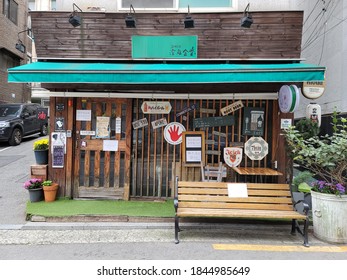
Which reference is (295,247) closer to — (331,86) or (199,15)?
(199,15)

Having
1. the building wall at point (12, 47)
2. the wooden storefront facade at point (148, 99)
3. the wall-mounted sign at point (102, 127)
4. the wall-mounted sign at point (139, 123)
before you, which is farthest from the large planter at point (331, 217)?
the building wall at point (12, 47)

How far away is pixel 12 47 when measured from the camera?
19.5 meters

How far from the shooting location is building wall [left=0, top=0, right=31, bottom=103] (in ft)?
59.7

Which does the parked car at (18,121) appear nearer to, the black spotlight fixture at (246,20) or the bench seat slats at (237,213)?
the bench seat slats at (237,213)

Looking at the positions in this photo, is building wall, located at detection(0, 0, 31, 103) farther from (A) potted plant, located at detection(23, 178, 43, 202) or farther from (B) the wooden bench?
(B) the wooden bench

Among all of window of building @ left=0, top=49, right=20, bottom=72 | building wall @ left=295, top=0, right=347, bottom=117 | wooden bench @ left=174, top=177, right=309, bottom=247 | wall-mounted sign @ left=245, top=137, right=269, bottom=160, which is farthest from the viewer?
window of building @ left=0, top=49, right=20, bottom=72

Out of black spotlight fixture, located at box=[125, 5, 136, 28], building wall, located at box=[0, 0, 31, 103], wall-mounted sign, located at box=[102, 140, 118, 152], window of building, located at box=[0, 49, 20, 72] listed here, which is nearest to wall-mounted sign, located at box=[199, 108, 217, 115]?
wall-mounted sign, located at box=[102, 140, 118, 152]

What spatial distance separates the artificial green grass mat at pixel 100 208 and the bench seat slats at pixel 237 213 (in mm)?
909

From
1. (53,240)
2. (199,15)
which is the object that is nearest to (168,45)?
(199,15)

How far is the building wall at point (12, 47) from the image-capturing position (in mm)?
18188

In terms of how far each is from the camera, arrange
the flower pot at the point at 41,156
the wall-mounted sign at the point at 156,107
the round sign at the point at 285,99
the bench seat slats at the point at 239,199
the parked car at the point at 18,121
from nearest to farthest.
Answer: the bench seat slats at the point at 239,199, the round sign at the point at 285,99, the wall-mounted sign at the point at 156,107, the flower pot at the point at 41,156, the parked car at the point at 18,121

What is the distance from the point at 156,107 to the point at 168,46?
4.45 ft

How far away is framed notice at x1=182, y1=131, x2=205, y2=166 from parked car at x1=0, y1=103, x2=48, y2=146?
9947 millimetres

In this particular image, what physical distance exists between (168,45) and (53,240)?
443 centimetres
